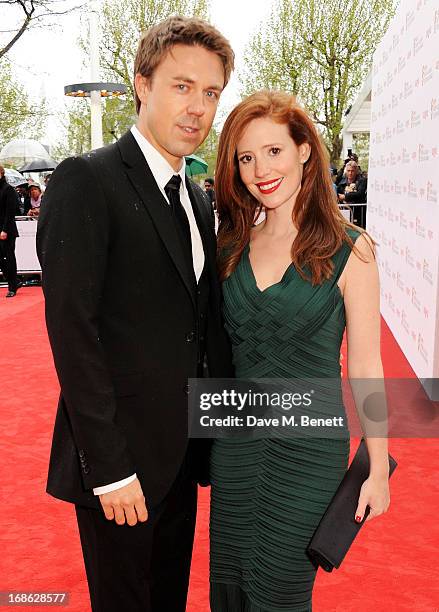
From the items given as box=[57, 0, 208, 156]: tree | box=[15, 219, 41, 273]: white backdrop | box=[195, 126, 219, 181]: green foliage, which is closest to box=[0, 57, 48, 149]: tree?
box=[57, 0, 208, 156]: tree

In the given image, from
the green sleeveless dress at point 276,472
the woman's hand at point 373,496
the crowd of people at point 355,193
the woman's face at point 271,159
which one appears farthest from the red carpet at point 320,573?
the crowd of people at point 355,193

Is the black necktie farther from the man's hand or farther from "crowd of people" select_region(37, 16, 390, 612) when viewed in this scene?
the man's hand

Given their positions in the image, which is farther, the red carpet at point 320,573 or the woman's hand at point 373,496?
the red carpet at point 320,573

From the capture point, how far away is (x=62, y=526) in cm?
354

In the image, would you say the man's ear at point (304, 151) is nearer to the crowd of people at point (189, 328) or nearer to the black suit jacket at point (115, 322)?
the crowd of people at point (189, 328)

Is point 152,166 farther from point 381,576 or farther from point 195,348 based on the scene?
point 381,576

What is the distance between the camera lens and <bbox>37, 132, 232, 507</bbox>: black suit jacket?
1737 millimetres

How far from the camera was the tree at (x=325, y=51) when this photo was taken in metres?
28.2

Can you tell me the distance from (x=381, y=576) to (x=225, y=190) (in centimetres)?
186

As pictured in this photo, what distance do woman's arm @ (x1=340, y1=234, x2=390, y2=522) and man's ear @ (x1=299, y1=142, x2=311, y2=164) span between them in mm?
336

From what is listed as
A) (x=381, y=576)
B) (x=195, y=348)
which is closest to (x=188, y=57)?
(x=195, y=348)

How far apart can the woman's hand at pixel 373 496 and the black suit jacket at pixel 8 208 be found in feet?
32.9

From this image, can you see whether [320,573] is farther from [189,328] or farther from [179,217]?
[179,217]

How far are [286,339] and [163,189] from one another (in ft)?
1.91
